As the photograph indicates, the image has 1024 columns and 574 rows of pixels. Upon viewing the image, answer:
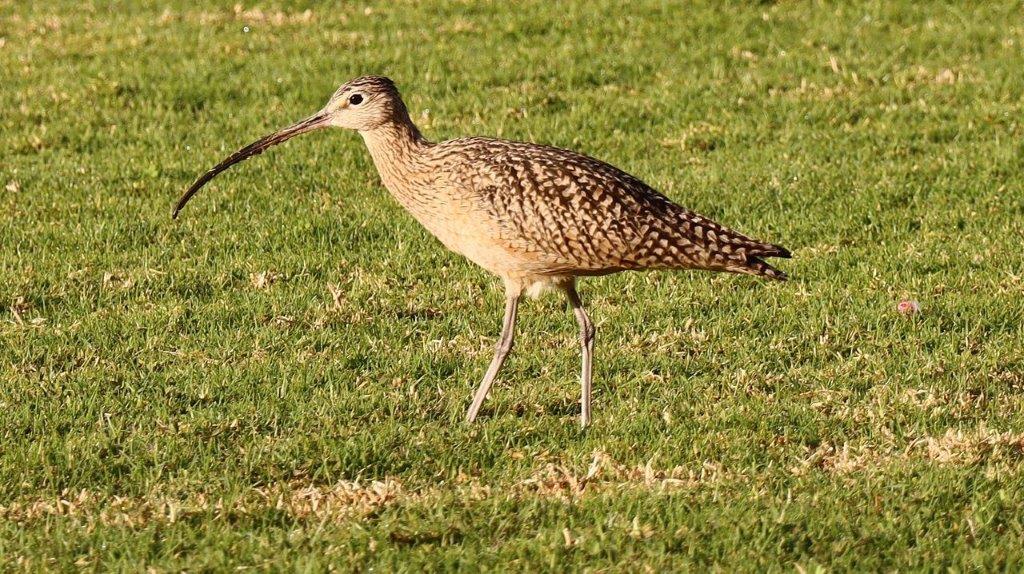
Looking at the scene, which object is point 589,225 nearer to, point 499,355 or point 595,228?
point 595,228

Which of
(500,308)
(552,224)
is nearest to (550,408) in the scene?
(552,224)

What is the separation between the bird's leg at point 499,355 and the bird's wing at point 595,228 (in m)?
0.37

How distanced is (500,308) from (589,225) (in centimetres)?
192

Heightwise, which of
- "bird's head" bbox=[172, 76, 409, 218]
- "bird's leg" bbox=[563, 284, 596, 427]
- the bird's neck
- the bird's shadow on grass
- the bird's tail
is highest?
"bird's head" bbox=[172, 76, 409, 218]

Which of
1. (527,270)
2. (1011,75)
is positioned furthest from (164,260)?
(1011,75)

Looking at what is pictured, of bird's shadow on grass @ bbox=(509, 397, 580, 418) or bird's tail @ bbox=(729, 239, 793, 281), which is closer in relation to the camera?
bird's tail @ bbox=(729, 239, 793, 281)

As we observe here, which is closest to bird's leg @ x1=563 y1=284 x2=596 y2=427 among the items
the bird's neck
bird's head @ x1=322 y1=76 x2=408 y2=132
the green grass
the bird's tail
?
the green grass

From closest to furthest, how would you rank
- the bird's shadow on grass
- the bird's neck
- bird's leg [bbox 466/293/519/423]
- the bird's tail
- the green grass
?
the green grass < the bird's tail < bird's leg [bbox 466/293/519/423] < the bird's shadow on grass < the bird's neck

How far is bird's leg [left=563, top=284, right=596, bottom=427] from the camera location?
305 inches

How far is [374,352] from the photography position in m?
8.64

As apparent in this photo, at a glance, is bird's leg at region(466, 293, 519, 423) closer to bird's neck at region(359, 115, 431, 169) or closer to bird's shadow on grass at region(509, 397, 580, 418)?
bird's shadow on grass at region(509, 397, 580, 418)

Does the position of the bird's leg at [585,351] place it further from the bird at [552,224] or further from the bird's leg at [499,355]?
the bird's leg at [499,355]

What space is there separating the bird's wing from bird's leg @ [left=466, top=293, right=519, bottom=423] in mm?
367

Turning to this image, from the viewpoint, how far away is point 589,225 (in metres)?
7.72
